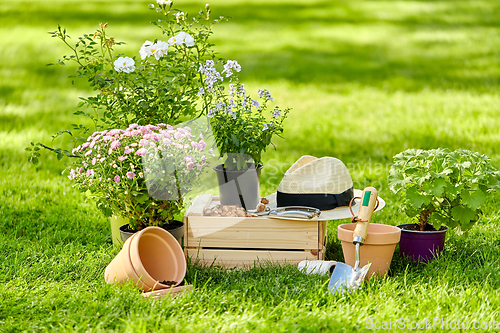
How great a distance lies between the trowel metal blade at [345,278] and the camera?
99.8 inches

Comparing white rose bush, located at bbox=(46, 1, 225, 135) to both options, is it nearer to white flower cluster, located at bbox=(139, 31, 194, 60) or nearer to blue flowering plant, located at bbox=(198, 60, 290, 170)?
white flower cluster, located at bbox=(139, 31, 194, 60)

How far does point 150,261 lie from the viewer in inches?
111

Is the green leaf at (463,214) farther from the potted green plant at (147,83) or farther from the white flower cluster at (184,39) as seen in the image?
the white flower cluster at (184,39)

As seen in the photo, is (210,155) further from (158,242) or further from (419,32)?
(419,32)

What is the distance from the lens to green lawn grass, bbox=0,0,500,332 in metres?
2.38

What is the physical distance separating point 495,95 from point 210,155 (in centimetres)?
627

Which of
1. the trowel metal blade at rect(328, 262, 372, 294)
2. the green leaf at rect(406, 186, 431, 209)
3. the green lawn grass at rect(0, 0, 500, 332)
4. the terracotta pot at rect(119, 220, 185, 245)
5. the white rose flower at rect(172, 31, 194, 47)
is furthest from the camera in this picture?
the white rose flower at rect(172, 31, 194, 47)

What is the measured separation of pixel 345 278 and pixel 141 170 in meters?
1.24

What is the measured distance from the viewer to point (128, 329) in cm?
217

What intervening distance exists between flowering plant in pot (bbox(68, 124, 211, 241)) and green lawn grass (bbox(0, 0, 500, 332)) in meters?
0.40

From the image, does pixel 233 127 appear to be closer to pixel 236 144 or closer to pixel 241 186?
pixel 236 144

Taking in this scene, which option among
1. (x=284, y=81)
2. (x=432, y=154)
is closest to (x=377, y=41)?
(x=284, y=81)

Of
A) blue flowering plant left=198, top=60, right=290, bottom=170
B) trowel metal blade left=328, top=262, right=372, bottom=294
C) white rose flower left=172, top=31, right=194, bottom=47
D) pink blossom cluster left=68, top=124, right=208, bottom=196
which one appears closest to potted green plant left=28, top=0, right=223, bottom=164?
white rose flower left=172, top=31, right=194, bottom=47

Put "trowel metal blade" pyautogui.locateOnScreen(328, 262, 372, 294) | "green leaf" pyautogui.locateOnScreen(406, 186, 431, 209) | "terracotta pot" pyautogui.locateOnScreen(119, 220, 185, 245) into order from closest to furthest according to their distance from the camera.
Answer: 1. "trowel metal blade" pyautogui.locateOnScreen(328, 262, 372, 294)
2. "green leaf" pyautogui.locateOnScreen(406, 186, 431, 209)
3. "terracotta pot" pyautogui.locateOnScreen(119, 220, 185, 245)
